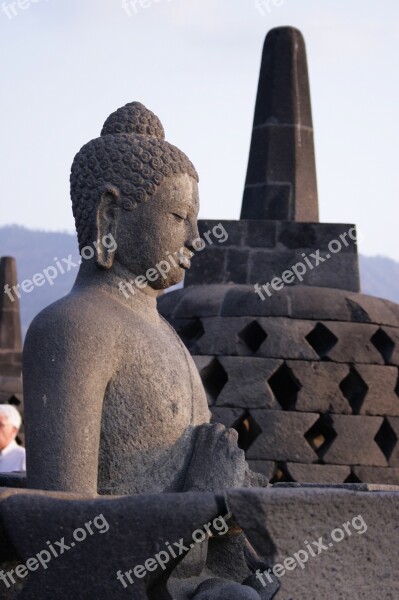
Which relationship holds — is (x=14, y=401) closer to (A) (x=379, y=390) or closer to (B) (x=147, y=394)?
(A) (x=379, y=390)

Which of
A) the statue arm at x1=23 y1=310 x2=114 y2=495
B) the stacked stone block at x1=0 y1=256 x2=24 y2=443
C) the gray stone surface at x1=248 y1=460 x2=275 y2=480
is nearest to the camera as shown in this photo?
the statue arm at x1=23 y1=310 x2=114 y2=495

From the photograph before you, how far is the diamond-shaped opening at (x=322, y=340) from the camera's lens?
891 centimetres

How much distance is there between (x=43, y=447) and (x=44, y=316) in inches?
16.4

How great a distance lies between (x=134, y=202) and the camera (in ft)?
13.6

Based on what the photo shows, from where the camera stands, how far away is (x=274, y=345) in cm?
880

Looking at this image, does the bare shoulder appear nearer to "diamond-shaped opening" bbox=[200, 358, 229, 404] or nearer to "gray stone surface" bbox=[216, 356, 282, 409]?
"gray stone surface" bbox=[216, 356, 282, 409]

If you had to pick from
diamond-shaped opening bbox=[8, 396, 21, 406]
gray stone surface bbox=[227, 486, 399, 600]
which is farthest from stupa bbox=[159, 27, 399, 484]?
diamond-shaped opening bbox=[8, 396, 21, 406]

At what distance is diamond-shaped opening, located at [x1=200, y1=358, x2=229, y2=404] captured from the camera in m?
8.92

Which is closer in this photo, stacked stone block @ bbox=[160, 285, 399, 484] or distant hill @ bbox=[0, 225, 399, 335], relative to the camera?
stacked stone block @ bbox=[160, 285, 399, 484]

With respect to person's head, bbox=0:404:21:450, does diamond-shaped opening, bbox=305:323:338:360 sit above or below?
above

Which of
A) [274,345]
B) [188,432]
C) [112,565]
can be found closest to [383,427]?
[274,345]

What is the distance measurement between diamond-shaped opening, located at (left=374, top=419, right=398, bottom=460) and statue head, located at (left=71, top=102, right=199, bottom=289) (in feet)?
16.8

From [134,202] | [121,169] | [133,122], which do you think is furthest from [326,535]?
[133,122]

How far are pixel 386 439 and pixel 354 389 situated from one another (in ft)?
1.44
